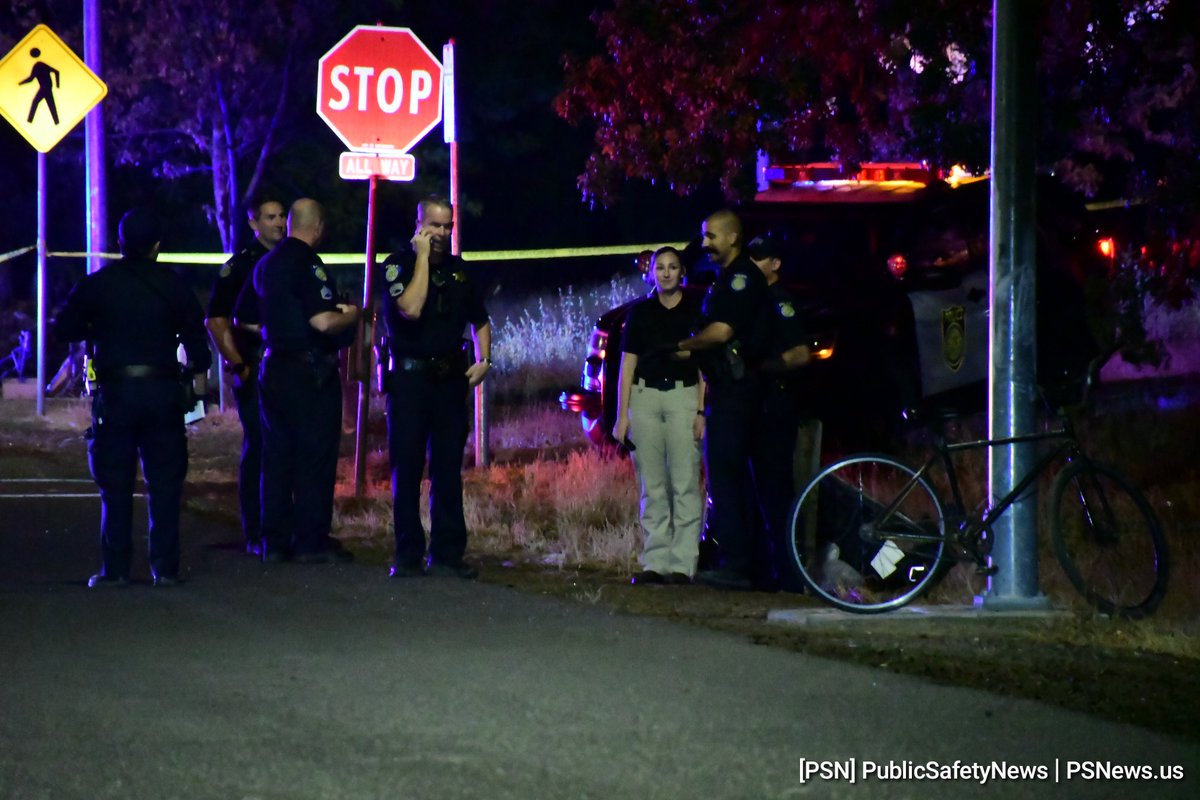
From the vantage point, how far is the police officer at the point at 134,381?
9664mm

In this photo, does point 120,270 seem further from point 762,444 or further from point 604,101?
point 604,101

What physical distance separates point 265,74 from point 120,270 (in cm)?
2188

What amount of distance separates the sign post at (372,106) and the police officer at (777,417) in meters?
3.98

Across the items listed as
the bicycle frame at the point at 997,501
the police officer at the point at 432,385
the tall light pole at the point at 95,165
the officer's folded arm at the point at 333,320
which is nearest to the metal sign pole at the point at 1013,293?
the bicycle frame at the point at 997,501

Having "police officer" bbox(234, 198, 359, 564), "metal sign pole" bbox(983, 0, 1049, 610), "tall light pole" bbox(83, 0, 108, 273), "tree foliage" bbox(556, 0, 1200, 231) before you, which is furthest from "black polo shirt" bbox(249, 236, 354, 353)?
"tall light pole" bbox(83, 0, 108, 273)

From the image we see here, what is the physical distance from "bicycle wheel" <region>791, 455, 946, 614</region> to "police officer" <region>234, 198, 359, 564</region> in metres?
2.68

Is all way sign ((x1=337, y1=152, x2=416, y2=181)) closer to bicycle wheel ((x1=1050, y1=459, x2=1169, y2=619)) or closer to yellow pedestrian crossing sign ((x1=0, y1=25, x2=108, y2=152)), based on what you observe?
bicycle wheel ((x1=1050, y1=459, x2=1169, y2=619))

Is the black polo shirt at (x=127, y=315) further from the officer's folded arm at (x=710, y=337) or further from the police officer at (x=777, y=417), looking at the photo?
the police officer at (x=777, y=417)

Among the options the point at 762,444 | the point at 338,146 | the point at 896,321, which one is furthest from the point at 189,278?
the point at 762,444

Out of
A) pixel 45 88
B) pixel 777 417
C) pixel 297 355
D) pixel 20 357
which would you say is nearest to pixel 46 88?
pixel 45 88

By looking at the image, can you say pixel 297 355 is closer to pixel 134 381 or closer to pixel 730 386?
pixel 134 381

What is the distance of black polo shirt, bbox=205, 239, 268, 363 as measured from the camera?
10945 millimetres

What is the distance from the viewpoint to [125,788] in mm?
5457

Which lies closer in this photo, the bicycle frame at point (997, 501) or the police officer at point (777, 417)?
the bicycle frame at point (997, 501)
